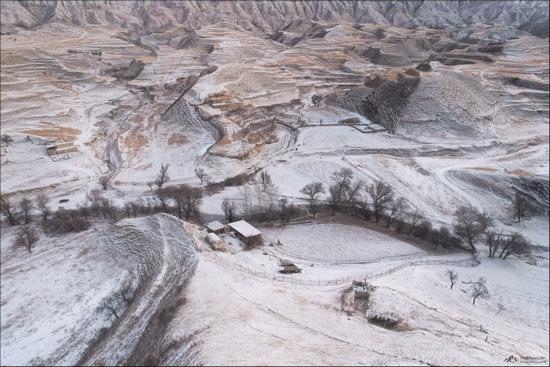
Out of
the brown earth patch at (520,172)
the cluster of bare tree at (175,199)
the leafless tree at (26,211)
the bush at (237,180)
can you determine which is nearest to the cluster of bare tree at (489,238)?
the brown earth patch at (520,172)

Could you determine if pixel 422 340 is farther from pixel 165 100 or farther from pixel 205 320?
pixel 165 100

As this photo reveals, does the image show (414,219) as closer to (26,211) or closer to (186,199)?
(186,199)

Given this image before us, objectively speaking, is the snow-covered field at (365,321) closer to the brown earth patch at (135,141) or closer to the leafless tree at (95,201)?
the leafless tree at (95,201)

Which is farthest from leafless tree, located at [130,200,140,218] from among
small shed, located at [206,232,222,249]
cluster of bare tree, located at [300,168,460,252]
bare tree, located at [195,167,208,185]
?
cluster of bare tree, located at [300,168,460,252]

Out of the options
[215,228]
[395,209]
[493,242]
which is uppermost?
[215,228]

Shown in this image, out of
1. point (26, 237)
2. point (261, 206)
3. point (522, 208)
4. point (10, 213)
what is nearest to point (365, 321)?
point (261, 206)

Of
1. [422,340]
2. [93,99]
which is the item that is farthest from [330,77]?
[422,340]
